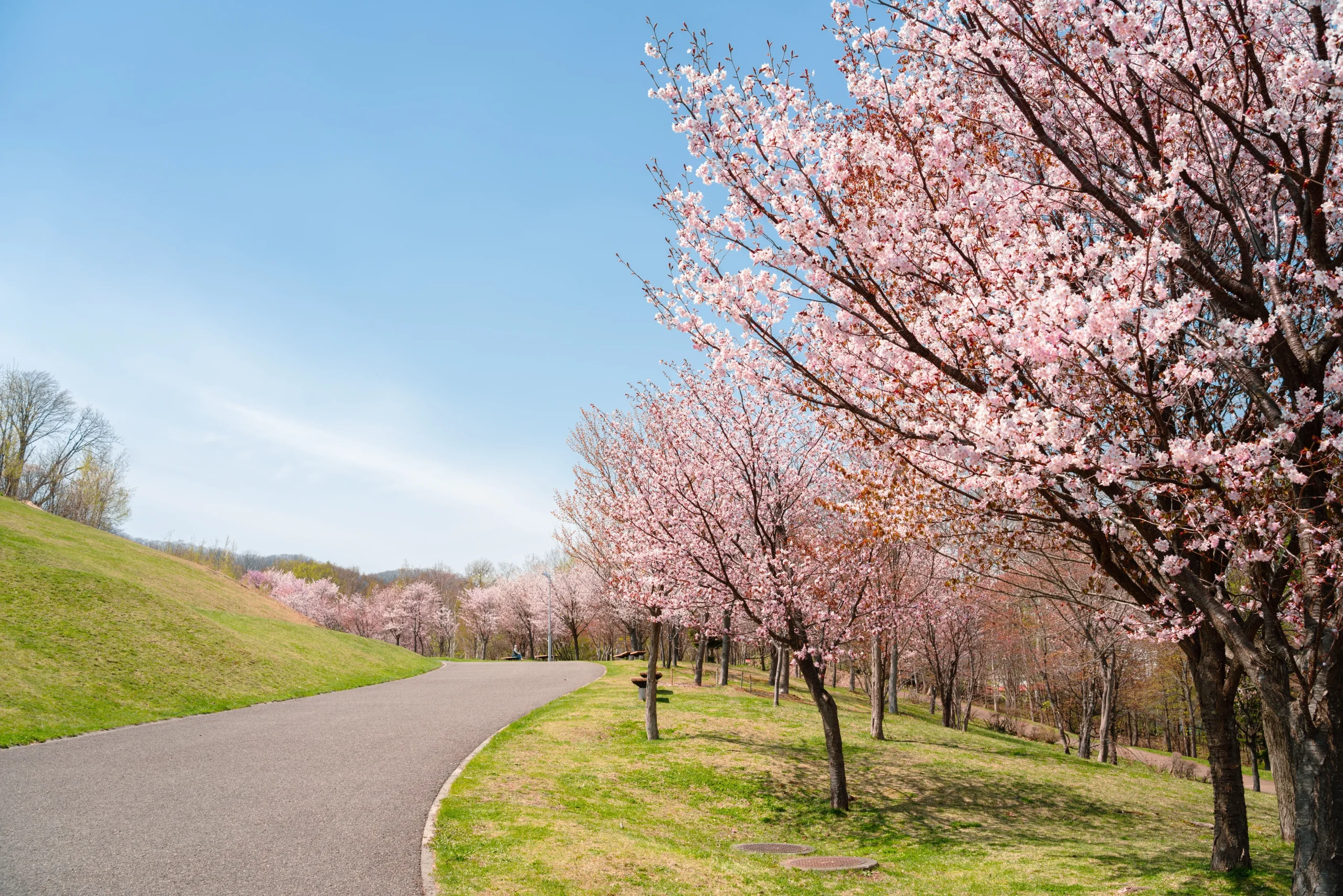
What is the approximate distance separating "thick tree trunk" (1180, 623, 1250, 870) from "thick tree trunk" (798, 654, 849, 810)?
540 cm

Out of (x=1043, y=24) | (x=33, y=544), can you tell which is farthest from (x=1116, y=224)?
(x=33, y=544)

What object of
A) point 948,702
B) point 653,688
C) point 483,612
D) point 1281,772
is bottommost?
point 483,612

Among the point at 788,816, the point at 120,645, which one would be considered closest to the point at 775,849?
the point at 788,816

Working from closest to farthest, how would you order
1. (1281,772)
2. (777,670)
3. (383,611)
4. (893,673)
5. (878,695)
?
(1281,772)
(878,695)
(777,670)
(893,673)
(383,611)

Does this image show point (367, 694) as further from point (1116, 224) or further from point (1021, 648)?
point (1021, 648)

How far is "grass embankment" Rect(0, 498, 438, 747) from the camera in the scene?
13.2m

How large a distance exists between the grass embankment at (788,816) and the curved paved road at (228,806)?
0.78 metres

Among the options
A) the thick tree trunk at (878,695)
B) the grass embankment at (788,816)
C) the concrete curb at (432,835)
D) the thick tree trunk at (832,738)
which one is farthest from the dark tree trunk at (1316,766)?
the thick tree trunk at (878,695)

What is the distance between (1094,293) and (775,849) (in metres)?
9.04

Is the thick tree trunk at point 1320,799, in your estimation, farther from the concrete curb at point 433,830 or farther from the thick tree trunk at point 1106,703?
the thick tree trunk at point 1106,703

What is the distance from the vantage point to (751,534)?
14680 millimetres

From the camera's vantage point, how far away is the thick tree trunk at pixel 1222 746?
8945 millimetres

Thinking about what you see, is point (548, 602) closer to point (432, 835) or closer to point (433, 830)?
point (433, 830)

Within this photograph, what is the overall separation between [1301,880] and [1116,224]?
256 inches
